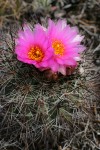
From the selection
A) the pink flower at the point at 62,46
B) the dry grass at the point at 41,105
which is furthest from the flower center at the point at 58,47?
the dry grass at the point at 41,105

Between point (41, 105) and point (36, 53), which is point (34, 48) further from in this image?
point (41, 105)

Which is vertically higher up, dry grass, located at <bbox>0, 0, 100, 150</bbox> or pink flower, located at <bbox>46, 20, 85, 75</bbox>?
pink flower, located at <bbox>46, 20, 85, 75</bbox>

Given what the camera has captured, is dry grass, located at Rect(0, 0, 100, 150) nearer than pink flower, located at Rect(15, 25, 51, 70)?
No

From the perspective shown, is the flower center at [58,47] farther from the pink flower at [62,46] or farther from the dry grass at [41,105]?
the dry grass at [41,105]

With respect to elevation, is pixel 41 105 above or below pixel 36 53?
below

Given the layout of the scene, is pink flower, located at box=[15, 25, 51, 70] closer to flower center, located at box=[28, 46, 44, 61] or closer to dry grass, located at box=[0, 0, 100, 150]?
flower center, located at box=[28, 46, 44, 61]

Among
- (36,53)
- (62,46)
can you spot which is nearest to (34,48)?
(36,53)

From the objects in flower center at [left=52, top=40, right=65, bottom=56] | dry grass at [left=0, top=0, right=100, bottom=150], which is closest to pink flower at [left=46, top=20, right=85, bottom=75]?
flower center at [left=52, top=40, right=65, bottom=56]
